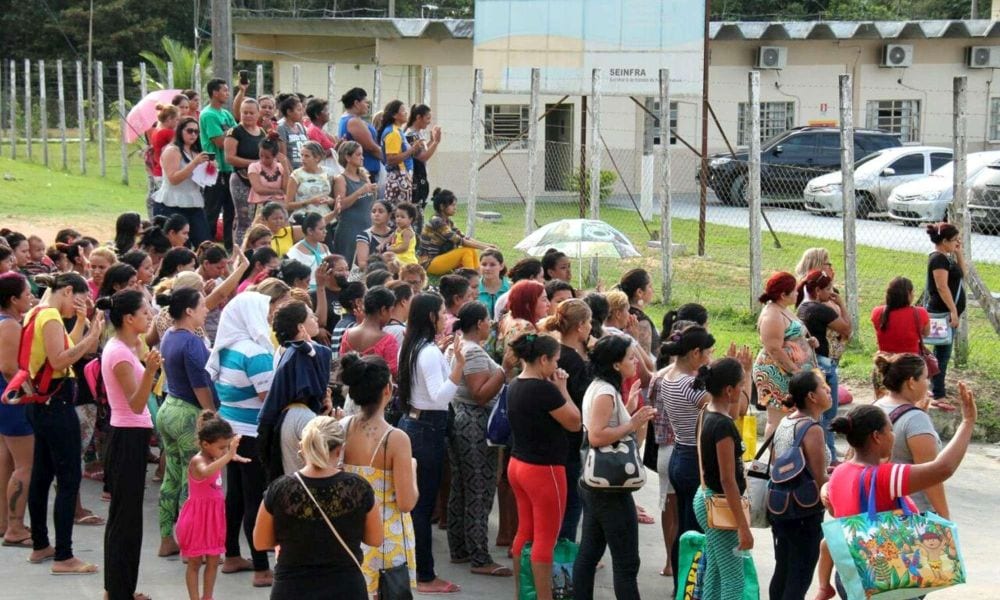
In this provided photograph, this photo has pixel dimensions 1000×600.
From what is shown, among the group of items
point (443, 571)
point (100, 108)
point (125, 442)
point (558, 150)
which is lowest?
point (443, 571)

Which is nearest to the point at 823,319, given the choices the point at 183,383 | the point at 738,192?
the point at 183,383

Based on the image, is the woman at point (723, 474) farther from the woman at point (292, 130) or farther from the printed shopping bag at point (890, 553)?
the woman at point (292, 130)

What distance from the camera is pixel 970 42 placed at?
3319 centimetres

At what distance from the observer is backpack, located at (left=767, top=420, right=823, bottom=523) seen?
676 cm

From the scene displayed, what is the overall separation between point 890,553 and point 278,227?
270 inches

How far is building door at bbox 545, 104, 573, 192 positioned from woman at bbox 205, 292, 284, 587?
626 inches

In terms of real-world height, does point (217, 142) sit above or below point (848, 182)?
above

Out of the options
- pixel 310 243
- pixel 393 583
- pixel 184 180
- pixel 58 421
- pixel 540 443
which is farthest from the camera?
pixel 184 180

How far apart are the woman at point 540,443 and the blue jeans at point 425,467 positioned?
1.98 feet

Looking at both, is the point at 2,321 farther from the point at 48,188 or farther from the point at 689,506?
the point at 48,188

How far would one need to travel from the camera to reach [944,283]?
445 inches

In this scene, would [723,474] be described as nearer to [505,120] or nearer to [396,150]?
[396,150]

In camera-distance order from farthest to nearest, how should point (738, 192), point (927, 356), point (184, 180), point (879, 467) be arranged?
point (738, 192) → point (184, 180) → point (927, 356) → point (879, 467)

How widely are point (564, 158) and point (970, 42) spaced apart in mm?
11922
